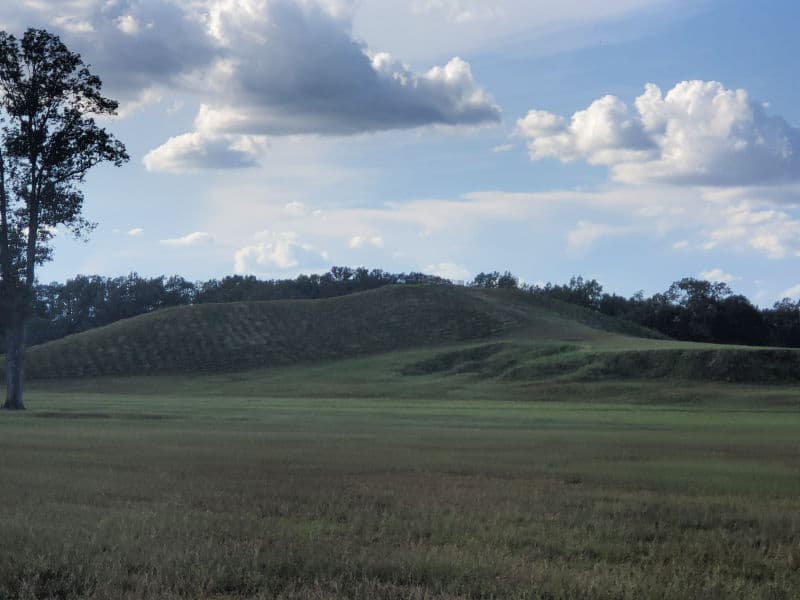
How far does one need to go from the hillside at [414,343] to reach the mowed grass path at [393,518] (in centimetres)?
6115

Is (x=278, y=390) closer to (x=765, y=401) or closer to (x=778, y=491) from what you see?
(x=765, y=401)

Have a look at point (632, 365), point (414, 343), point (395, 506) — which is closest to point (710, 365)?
point (632, 365)

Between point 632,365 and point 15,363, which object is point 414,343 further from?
point 15,363

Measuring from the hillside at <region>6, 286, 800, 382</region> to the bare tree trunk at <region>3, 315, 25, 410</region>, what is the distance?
170 feet

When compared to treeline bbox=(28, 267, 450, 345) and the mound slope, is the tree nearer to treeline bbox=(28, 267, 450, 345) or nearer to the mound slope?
the mound slope

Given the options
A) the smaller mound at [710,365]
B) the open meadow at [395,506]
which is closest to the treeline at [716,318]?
the smaller mound at [710,365]

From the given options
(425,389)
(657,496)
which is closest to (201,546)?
(657,496)

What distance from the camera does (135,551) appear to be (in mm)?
9805

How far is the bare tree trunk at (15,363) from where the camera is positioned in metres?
52.2

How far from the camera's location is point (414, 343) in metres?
129

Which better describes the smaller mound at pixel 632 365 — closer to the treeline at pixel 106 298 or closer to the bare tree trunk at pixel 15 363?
the bare tree trunk at pixel 15 363

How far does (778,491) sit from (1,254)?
153ft

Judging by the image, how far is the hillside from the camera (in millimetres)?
88062

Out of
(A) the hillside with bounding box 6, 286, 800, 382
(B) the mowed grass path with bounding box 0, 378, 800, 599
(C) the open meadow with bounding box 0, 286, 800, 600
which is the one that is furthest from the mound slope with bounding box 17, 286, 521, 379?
(B) the mowed grass path with bounding box 0, 378, 800, 599
